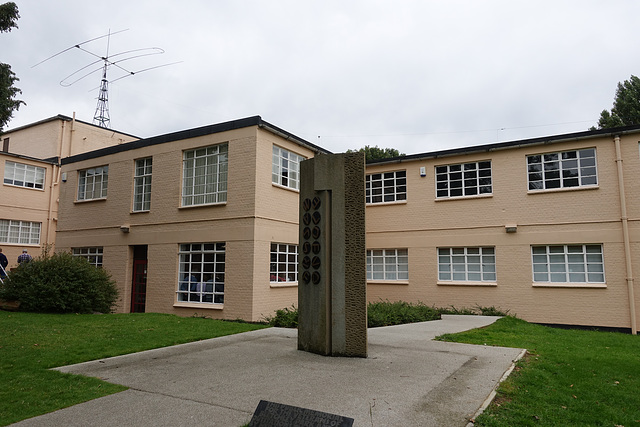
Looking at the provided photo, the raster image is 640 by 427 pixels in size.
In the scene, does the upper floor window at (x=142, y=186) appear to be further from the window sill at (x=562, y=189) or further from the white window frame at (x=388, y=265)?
the window sill at (x=562, y=189)

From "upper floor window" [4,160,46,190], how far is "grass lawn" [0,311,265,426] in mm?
13954

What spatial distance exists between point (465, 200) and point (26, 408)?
15553mm

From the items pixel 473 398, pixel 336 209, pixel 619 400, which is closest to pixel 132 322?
pixel 336 209

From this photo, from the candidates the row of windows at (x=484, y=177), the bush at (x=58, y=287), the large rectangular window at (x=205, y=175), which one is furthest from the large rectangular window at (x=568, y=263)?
the bush at (x=58, y=287)

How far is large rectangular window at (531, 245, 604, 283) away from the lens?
51.1 feet

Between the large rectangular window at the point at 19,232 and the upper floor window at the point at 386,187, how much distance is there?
18.8 m

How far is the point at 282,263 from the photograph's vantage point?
16406 mm

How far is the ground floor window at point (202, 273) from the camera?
15734 mm

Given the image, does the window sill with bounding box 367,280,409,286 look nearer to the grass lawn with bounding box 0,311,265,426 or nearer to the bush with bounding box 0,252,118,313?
the grass lawn with bounding box 0,311,265,426

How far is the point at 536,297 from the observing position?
1617 centimetres

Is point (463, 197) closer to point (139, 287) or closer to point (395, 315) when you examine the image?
point (395, 315)

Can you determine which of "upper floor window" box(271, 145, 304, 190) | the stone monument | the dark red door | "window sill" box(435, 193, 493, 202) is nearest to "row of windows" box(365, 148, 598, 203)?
"window sill" box(435, 193, 493, 202)

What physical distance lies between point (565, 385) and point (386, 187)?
45.2 feet

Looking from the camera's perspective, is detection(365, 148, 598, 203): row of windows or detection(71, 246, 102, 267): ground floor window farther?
detection(71, 246, 102, 267): ground floor window
